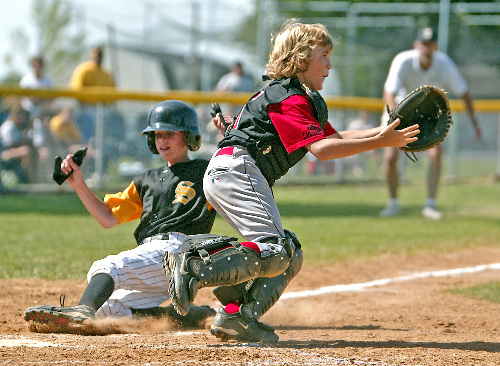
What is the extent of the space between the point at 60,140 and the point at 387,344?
29.8 feet

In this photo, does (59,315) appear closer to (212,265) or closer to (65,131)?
(212,265)

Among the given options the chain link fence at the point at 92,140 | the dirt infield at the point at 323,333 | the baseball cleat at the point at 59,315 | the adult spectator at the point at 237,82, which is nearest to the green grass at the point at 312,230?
the chain link fence at the point at 92,140

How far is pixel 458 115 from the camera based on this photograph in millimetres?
15688

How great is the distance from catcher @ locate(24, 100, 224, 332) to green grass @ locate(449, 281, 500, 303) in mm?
2187

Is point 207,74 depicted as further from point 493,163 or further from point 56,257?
point 56,257

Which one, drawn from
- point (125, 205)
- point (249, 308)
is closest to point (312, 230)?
point (125, 205)

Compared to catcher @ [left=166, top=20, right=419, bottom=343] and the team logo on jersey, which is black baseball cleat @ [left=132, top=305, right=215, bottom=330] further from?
the team logo on jersey

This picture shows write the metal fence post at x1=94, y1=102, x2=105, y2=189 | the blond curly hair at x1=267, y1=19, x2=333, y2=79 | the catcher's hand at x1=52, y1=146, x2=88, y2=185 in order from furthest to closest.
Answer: the metal fence post at x1=94, y1=102, x2=105, y2=189 < the catcher's hand at x1=52, y1=146, x2=88, y2=185 < the blond curly hair at x1=267, y1=19, x2=333, y2=79

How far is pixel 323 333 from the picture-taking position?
424 centimetres

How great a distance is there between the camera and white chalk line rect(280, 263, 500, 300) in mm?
5559

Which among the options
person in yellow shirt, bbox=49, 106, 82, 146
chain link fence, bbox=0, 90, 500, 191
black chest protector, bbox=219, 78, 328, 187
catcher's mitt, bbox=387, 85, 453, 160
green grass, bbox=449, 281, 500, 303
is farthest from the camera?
person in yellow shirt, bbox=49, 106, 82, 146

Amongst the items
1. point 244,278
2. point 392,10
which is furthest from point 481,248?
point 392,10

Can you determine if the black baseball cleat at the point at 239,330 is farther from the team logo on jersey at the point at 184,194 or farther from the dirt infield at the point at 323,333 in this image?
the team logo on jersey at the point at 184,194

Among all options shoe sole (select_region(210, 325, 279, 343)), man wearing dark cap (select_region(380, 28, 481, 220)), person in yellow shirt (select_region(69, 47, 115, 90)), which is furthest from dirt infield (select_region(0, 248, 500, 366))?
person in yellow shirt (select_region(69, 47, 115, 90))
